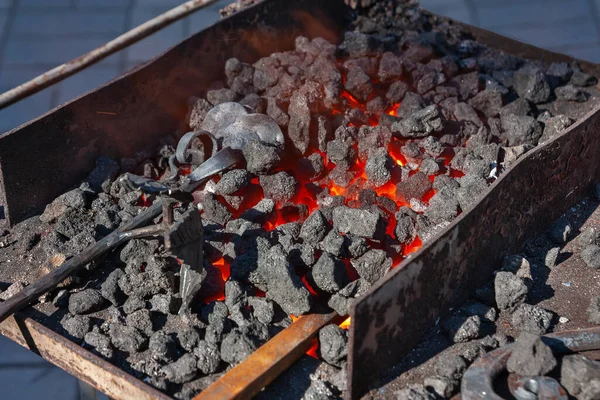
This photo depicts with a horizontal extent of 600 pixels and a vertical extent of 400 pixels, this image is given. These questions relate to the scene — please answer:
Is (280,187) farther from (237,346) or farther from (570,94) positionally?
(570,94)

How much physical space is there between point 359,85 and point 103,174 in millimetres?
1046

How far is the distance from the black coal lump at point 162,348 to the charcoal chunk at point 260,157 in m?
0.75

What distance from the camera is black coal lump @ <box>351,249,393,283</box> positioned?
2.40m

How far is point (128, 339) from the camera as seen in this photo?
7.44 feet

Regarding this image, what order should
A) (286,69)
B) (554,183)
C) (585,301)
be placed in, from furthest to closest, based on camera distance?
(286,69)
(554,183)
(585,301)

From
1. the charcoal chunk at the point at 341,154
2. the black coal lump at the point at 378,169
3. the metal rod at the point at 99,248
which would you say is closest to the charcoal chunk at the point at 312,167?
the charcoal chunk at the point at 341,154

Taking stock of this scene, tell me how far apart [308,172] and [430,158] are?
1.46ft

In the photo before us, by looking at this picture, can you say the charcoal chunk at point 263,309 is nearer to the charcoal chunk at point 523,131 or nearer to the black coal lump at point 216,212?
the black coal lump at point 216,212

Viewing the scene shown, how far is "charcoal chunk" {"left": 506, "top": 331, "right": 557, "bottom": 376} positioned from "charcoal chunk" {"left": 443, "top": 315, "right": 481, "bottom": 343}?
17cm

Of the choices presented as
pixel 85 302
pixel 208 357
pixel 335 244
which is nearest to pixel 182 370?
pixel 208 357

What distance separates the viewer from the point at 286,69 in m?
3.34

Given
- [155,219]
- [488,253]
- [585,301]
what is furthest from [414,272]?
[155,219]

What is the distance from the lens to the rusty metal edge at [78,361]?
2.10m

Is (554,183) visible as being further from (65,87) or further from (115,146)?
(65,87)
